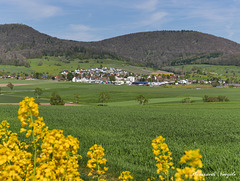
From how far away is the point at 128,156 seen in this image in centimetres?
1183

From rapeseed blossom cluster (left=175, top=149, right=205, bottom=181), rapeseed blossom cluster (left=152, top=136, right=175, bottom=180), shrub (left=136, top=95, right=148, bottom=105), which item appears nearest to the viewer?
rapeseed blossom cluster (left=175, top=149, right=205, bottom=181)

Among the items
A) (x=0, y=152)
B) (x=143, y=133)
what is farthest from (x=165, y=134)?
(x=0, y=152)

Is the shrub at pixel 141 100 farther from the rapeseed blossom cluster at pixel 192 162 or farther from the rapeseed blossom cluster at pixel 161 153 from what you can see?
the rapeseed blossom cluster at pixel 192 162

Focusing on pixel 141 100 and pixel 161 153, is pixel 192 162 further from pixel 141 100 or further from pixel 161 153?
pixel 141 100

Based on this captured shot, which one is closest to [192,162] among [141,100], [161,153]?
[161,153]

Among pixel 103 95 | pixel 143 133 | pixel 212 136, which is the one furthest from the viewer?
pixel 103 95

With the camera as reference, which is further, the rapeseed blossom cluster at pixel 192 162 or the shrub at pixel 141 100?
the shrub at pixel 141 100

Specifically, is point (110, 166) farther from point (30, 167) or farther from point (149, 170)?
point (30, 167)

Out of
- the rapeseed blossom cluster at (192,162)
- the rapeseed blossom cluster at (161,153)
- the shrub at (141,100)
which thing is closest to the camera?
the rapeseed blossom cluster at (192,162)

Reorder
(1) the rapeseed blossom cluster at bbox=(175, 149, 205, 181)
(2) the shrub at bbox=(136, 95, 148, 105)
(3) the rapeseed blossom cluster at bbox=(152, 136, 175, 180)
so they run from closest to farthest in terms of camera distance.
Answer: (1) the rapeseed blossom cluster at bbox=(175, 149, 205, 181) → (3) the rapeseed blossom cluster at bbox=(152, 136, 175, 180) → (2) the shrub at bbox=(136, 95, 148, 105)

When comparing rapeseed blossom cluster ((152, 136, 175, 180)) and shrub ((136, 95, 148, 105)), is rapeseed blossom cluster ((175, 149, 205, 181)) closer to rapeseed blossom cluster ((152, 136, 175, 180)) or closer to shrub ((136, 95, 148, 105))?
rapeseed blossom cluster ((152, 136, 175, 180))

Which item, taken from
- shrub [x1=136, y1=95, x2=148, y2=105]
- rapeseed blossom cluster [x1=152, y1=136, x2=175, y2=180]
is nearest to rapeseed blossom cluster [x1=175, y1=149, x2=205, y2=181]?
rapeseed blossom cluster [x1=152, y1=136, x2=175, y2=180]

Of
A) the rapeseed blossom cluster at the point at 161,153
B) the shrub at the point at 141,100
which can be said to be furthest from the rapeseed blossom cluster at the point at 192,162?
the shrub at the point at 141,100

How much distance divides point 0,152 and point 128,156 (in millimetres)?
8547
